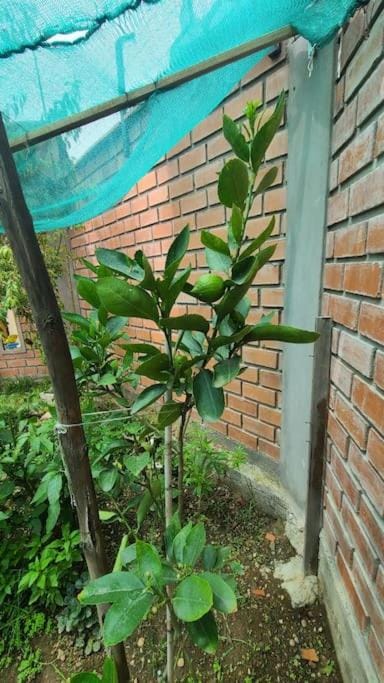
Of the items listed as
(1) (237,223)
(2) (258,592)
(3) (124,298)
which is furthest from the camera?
(2) (258,592)

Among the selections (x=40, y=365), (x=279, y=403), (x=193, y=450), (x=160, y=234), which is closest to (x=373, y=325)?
(x=279, y=403)

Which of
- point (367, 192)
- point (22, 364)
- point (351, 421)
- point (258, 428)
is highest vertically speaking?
point (367, 192)

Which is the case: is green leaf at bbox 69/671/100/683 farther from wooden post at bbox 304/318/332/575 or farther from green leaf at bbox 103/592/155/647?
wooden post at bbox 304/318/332/575

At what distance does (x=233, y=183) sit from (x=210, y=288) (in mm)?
252

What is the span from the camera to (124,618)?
660 mm

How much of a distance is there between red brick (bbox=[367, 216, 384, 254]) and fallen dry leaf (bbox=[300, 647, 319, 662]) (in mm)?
1419

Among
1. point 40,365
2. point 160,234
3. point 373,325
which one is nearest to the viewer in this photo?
point 373,325

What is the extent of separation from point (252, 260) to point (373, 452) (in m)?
0.61

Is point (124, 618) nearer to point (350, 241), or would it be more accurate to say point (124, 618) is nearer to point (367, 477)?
point (367, 477)

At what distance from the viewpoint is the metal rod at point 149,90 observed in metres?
1.07

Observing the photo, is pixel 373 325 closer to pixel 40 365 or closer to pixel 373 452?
pixel 373 452

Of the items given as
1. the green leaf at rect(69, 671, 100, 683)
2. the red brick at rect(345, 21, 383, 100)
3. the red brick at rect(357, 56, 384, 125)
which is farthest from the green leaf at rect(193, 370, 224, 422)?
the red brick at rect(345, 21, 383, 100)

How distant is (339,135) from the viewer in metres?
1.10

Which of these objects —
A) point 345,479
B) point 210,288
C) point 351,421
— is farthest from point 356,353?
point 210,288
